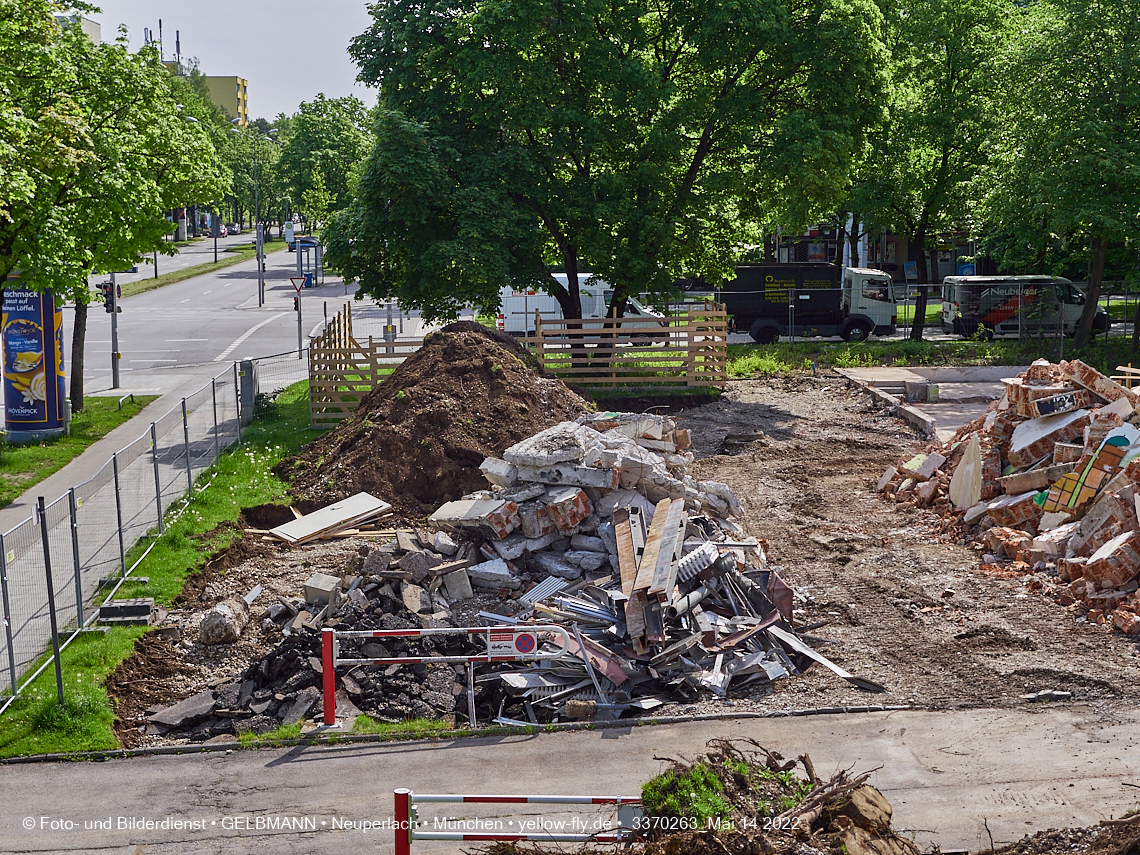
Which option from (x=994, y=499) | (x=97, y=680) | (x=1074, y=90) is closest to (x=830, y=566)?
(x=994, y=499)

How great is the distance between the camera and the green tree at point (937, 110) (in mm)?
32906

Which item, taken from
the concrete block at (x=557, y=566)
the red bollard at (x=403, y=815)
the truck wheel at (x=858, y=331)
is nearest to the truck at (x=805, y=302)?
the truck wheel at (x=858, y=331)

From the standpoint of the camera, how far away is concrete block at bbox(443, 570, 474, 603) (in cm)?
1242

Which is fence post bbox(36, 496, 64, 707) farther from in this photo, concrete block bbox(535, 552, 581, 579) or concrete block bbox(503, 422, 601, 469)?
concrete block bbox(503, 422, 601, 469)

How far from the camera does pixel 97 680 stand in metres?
10.7

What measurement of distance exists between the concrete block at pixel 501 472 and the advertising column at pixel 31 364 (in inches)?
469

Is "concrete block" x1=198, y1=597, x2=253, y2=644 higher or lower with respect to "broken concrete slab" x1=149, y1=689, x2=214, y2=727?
higher

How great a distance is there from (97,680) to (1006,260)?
2981 centimetres

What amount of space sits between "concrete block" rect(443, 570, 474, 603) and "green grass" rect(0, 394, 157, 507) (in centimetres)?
947

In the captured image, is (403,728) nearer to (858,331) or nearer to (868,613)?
(868,613)

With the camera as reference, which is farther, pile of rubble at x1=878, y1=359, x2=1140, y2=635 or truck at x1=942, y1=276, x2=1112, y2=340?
truck at x1=942, y1=276, x2=1112, y2=340

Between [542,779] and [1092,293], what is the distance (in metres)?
27.3

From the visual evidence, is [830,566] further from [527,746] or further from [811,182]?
[811,182]

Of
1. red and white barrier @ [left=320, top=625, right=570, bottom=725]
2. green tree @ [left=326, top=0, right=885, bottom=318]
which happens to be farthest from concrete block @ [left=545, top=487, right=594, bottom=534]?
green tree @ [left=326, top=0, right=885, bottom=318]
